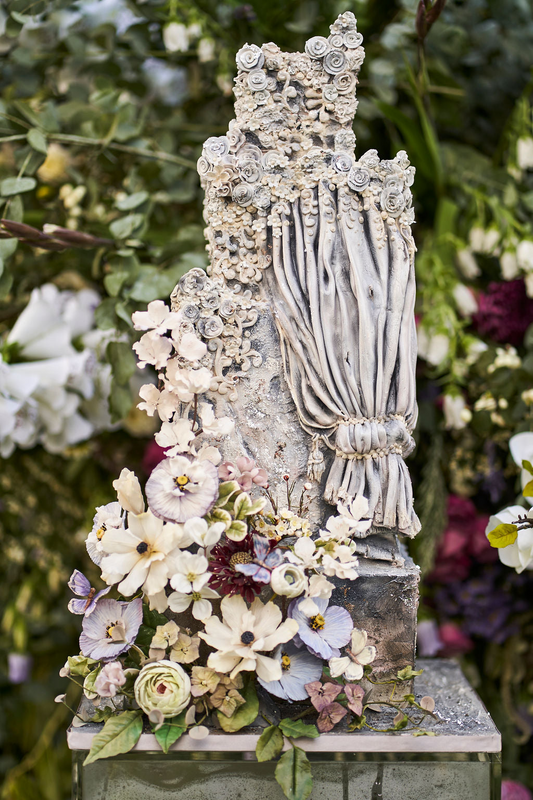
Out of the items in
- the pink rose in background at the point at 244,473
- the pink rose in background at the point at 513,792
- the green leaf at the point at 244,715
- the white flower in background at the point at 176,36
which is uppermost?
the white flower in background at the point at 176,36

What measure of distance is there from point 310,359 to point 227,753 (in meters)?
0.41

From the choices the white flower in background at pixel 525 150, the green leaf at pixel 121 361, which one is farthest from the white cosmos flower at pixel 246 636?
the white flower in background at pixel 525 150

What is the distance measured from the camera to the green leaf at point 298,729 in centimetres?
68

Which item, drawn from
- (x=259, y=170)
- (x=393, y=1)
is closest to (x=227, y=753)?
(x=259, y=170)

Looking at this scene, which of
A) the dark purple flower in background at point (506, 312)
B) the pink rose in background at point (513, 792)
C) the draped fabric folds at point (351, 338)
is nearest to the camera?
the draped fabric folds at point (351, 338)

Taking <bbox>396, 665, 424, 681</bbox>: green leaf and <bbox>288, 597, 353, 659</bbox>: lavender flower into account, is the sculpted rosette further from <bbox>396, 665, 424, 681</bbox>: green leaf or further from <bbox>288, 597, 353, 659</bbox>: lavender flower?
<bbox>396, 665, 424, 681</bbox>: green leaf

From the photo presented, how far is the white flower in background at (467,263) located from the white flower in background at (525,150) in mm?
158

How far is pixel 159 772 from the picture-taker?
2.31 feet

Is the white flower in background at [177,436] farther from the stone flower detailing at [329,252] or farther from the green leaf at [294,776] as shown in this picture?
the green leaf at [294,776]

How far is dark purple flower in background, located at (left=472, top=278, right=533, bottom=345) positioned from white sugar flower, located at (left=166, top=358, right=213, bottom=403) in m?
0.60

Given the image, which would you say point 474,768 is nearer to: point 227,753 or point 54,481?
point 227,753

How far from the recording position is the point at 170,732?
67 cm

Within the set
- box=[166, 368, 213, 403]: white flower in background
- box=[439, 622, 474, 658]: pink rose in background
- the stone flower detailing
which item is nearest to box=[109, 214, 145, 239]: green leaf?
the stone flower detailing

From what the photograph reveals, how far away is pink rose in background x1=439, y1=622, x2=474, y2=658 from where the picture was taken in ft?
3.91
